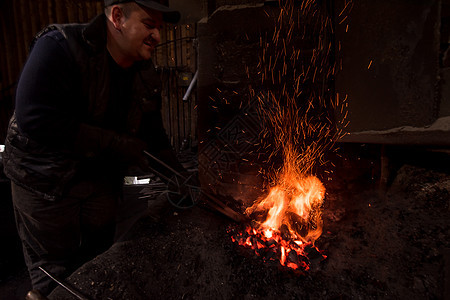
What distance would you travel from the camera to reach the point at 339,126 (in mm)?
2590

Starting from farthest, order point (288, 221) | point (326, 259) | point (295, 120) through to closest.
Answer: point (295, 120) < point (288, 221) < point (326, 259)

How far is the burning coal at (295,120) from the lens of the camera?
243cm

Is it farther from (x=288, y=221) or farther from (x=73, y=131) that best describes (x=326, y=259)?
(x=73, y=131)

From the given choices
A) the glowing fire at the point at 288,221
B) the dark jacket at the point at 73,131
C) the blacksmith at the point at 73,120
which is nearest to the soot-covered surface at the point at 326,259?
the glowing fire at the point at 288,221

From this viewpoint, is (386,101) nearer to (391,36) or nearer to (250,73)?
(391,36)

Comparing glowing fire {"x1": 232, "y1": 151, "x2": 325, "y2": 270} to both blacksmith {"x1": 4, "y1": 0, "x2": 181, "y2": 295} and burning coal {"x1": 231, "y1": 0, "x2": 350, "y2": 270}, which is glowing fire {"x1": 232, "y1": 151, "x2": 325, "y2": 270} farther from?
blacksmith {"x1": 4, "y1": 0, "x2": 181, "y2": 295}

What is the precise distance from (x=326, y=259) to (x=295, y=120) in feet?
4.45

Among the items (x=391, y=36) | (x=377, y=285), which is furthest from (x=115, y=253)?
(x=391, y=36)

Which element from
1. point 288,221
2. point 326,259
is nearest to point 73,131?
point 288,221

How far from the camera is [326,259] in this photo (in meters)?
2.07

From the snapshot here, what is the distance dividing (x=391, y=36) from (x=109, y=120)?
268cm

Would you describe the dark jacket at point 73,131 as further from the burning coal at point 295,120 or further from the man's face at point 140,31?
the burning coal at point 295,120

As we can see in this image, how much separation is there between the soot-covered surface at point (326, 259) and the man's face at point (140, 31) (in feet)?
5.25

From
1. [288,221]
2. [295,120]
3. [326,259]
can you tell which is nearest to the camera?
[326,259]
